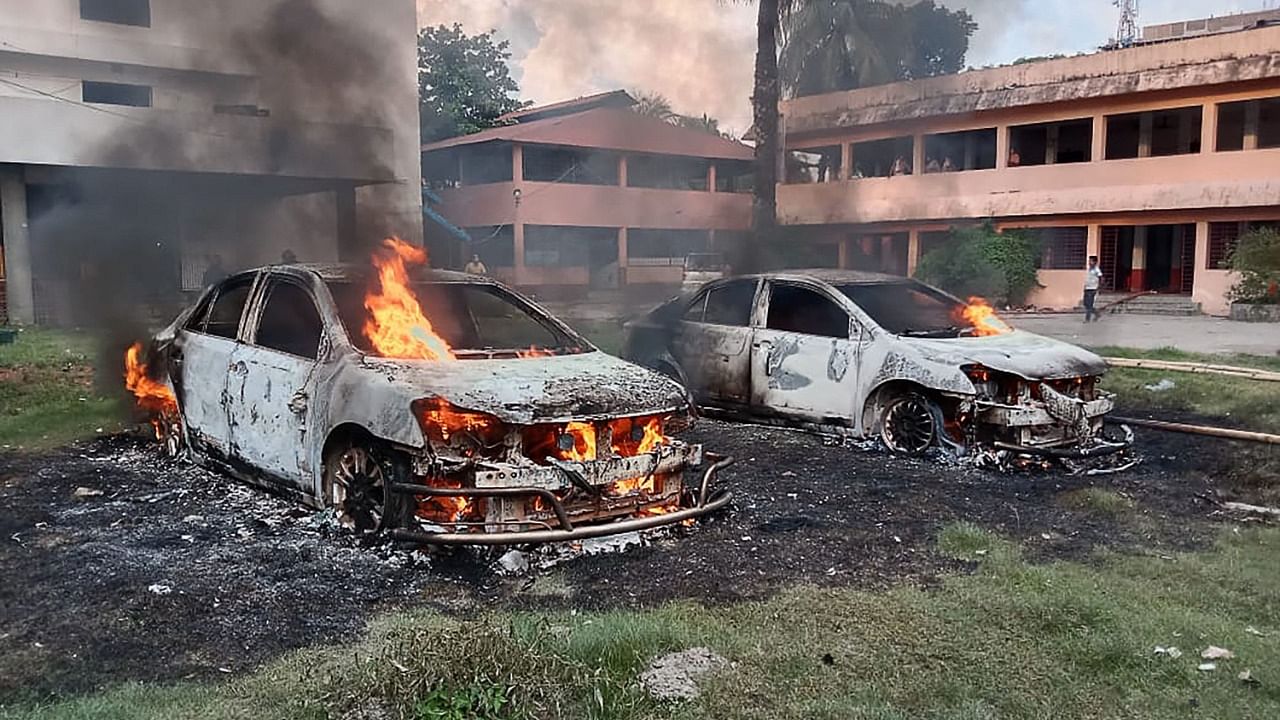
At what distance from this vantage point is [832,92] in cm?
2861

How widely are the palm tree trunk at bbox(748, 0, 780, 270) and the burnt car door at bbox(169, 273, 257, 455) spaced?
11383 mm

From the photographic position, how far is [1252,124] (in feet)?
75.5

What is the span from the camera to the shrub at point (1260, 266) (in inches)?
793

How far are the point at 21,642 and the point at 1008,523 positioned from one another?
4584mm

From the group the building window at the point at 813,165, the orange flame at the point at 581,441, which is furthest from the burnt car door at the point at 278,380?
the building window at the point at 813,165

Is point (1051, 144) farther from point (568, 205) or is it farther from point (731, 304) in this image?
point (731, 304)

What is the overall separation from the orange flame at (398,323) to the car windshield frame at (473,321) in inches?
2.1

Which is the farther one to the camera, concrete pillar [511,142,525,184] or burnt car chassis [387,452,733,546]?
concrete pillar [511,142,525,184]

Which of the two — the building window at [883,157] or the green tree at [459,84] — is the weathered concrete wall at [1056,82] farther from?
the green tree at [459,84]

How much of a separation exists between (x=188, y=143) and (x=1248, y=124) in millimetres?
22499

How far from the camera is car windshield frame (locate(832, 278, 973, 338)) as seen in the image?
23.9 feet

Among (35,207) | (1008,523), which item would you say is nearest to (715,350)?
(1008,523)

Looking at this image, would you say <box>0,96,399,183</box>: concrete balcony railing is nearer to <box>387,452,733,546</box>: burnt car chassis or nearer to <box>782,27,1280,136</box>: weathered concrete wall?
<box>387,452,733,546</box>: burnt car chassis

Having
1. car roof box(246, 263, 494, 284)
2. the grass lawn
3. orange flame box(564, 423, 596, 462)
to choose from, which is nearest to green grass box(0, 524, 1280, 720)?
orange flame box(564, 423, 596, 462)
